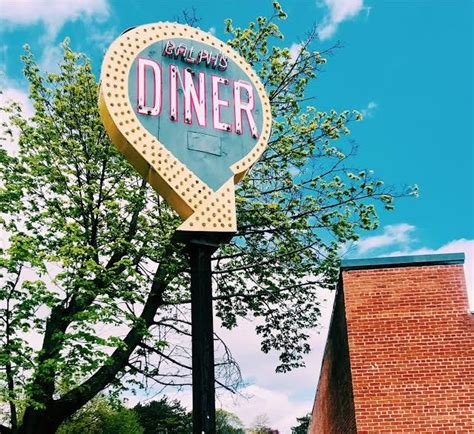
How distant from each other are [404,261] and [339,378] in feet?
12.1

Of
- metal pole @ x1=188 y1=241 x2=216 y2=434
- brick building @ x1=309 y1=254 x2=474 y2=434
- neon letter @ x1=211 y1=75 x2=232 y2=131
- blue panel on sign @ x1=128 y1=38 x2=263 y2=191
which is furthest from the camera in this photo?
brick building @ x1=309 y1=254 x2=474 y2=434

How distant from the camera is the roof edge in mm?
11078

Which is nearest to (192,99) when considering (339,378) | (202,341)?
(202,341)

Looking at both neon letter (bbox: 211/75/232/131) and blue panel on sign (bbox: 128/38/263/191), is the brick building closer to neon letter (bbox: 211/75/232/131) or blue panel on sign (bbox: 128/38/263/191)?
blue panel on sign (bbox: 128/38/263/191)

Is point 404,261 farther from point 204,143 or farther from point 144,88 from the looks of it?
point 144,88

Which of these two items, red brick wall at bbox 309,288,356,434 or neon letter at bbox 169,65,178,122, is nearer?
neon letter at bbox 169,65,178,122

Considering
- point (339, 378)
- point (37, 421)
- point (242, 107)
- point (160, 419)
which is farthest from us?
point (160, 419)

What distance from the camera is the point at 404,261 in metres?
11.2

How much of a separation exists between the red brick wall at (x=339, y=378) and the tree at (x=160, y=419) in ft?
80.4

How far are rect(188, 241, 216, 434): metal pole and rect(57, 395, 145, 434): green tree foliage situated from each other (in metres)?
21.9

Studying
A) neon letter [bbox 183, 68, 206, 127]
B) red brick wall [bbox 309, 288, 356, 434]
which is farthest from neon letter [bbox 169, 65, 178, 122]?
red brick wall [bbox 309, 288, 356, 434]

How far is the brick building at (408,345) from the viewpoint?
34.0 ft

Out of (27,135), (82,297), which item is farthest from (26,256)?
(27,135)

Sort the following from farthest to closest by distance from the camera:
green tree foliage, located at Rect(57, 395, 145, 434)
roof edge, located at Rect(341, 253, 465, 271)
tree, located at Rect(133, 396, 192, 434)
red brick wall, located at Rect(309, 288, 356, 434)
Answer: tree, located at Rect(133, 396, 192, 434)
green tree foliage, located at Rect(57, 395, 145, 434)
red brick wall, located at Rect(309, 288, 356, 434)
roof edge, located at Rect(341, 253, 465, 271)
